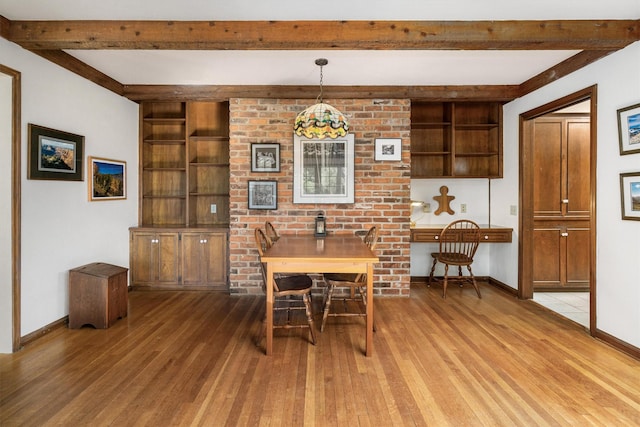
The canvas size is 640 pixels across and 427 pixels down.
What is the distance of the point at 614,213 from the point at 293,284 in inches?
108

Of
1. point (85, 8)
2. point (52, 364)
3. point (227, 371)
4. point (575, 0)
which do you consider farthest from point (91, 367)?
point (575, 0)

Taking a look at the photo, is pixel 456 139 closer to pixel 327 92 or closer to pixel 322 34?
pixel 327 92

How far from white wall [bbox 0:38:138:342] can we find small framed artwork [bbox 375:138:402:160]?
123 inches

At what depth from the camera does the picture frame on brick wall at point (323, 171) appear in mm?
4215

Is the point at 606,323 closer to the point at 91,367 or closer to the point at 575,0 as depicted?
the point at 575,0

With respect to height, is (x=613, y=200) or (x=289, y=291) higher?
(x=613, y=200)

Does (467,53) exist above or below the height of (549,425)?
above

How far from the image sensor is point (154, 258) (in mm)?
4371

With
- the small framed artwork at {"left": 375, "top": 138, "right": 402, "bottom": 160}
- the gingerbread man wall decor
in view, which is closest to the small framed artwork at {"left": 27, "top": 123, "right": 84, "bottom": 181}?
the small framed artwork at {"left": 375, "top": 138, "right": 402, "bottom": 160}

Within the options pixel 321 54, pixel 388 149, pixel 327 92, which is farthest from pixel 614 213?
pixel 327 92

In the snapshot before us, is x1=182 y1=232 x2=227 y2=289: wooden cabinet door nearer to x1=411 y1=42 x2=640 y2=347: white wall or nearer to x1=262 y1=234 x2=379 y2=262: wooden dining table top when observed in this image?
x1=262 y1=234 x2=379 y2=262: wooden dining table top

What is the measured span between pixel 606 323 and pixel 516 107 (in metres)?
2.63

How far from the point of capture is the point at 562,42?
2.64 metres

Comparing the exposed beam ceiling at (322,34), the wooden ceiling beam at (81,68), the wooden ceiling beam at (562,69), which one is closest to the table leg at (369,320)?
the exposed beam ceiling at (322,34)
